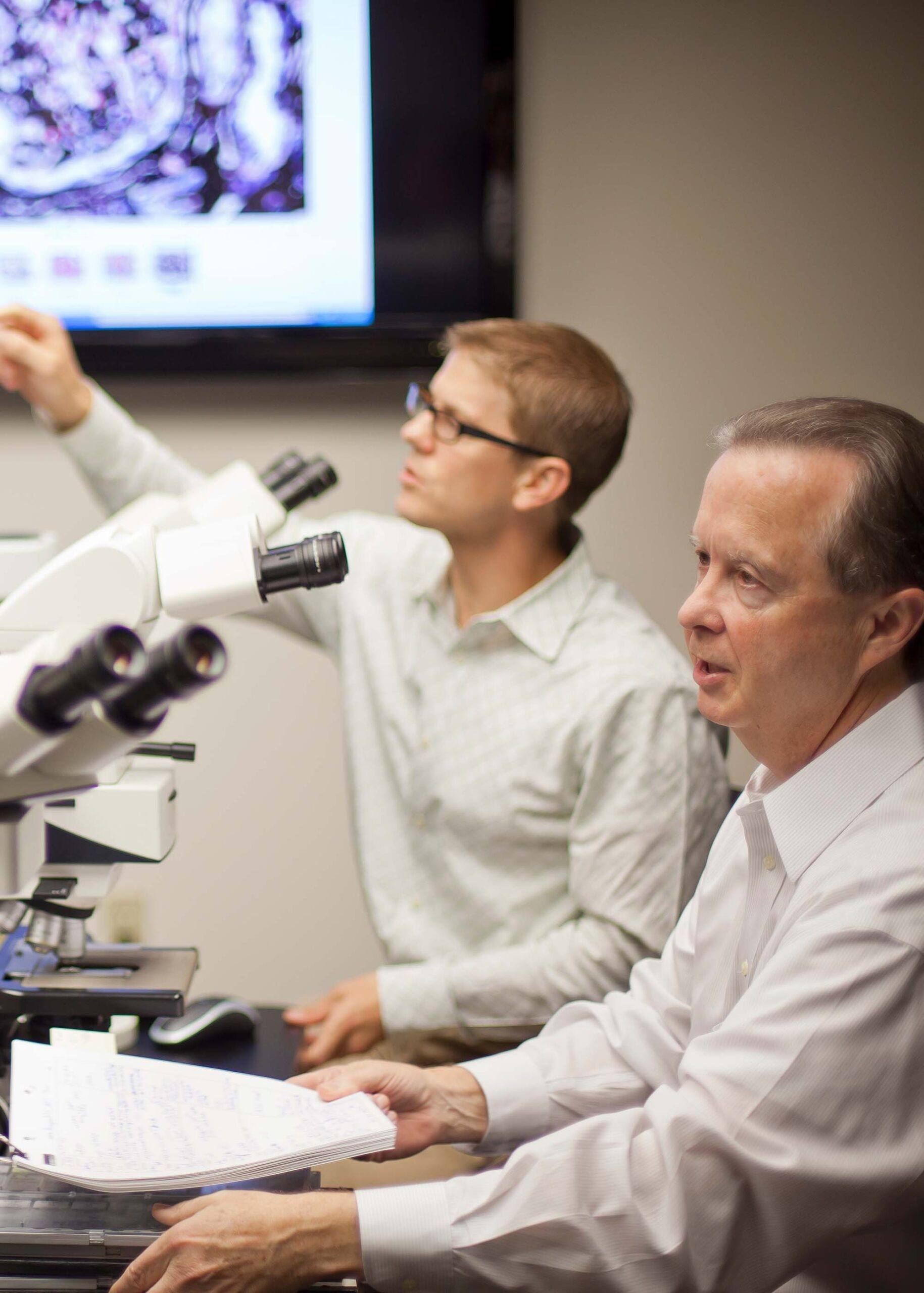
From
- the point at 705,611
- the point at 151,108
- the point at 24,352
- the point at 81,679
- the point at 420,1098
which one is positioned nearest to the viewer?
the point at 81,679

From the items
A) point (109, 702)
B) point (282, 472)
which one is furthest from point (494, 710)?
point (109, 702)

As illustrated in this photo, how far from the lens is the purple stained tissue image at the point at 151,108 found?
2.10 m

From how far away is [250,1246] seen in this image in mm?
892

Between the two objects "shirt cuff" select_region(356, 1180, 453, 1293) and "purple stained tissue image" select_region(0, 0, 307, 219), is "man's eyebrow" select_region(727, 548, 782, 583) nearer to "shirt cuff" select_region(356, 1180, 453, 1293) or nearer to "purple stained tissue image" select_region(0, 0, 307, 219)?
"shirt cuff" select_region(356, 1180, 453, 1293)

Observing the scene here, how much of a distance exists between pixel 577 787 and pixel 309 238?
1.15 m

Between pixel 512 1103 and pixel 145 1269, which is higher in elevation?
pixel 145 1269

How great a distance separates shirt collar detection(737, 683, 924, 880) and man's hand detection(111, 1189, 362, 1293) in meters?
0.47

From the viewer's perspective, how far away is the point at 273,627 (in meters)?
2.35

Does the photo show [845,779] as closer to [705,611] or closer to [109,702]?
[705,611]

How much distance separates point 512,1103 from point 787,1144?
1.25 ft

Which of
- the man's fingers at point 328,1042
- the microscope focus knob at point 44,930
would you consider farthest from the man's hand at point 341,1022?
the microscope focus knob at point 44,930

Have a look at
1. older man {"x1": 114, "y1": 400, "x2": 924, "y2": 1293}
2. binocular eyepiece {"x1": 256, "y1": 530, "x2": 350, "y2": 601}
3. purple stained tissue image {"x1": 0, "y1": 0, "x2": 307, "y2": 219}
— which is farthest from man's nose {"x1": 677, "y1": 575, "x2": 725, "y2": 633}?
purple stained tissue image {"x1": 0, "y1": 0, "x2": 307, "y2": 219}

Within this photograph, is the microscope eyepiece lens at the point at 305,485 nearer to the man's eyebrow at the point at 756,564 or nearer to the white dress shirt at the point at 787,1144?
the man's eyebrow at the point at 756,564

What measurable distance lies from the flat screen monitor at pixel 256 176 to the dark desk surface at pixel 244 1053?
1.24 meters
